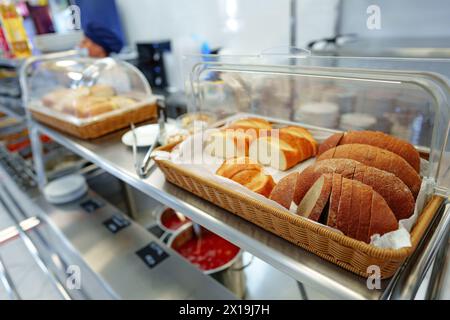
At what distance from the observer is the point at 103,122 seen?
1.10 meters

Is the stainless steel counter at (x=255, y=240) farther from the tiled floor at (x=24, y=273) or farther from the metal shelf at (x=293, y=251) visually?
the tiled floor at (x=24, y=273)

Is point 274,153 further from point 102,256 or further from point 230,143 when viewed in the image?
point 102,256

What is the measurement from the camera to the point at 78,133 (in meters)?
1.09

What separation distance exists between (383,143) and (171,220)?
1.07 m

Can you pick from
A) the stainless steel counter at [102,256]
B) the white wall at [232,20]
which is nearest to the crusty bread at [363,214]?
the stainless steel counter at [102,256]

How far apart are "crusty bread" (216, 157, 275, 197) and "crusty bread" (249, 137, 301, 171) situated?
1.8 inches

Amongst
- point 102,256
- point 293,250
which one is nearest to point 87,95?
point 102,256

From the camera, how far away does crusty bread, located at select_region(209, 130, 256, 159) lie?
722mm

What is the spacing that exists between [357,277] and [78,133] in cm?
104

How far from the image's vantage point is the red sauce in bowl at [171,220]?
1.38 meters

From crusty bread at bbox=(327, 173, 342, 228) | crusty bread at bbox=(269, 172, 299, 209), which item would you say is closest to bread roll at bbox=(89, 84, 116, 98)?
crusty bread at bbox=(269, 172, 299, 209)

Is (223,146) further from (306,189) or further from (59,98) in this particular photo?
(59,98)

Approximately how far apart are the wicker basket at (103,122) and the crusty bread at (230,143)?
0.54 metres
